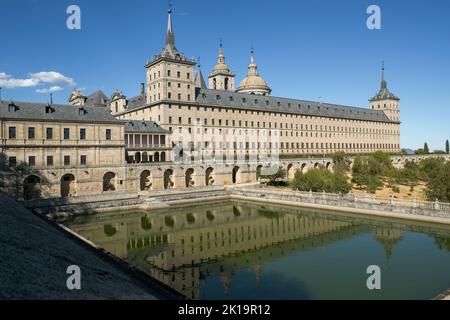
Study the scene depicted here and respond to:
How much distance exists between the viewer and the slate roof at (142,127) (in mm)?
57438

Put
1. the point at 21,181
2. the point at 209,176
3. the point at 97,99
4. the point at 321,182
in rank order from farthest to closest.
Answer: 1. the point at 97,99
2. the point at 209,176
3. the point at 321,182
4. the point at 21,181

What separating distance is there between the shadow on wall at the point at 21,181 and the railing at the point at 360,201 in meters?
26.9

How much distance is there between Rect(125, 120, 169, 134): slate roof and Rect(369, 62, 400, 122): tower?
8727cm

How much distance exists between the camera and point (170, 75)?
6444 cm

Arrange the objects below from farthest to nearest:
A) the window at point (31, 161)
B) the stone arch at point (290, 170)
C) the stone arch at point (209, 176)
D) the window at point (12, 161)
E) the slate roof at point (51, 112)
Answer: the stone arch at point (290, 170) → the stone arch at point (209, 176) → the window at point (31, 161) → the slate roof at point (51, 112) → the window at point (12, 161)

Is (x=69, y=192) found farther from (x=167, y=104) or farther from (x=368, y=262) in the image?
(x=368, y=262)

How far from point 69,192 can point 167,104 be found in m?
23.5

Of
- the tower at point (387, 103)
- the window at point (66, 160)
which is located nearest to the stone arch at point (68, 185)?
the window at point (66, 160)

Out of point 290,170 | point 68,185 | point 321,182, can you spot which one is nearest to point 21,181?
point 68,185

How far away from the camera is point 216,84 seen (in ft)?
336

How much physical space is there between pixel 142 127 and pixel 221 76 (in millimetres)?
48544

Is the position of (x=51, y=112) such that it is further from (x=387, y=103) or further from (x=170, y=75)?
(x=387, y=103)

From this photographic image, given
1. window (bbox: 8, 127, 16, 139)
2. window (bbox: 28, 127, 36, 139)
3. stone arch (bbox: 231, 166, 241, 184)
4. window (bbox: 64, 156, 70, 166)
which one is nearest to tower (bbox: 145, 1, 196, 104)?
stone arch (bbox: 231, 166, 241, 184)

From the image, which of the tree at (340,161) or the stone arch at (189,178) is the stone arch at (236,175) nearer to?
the stone arch at (189,178)
